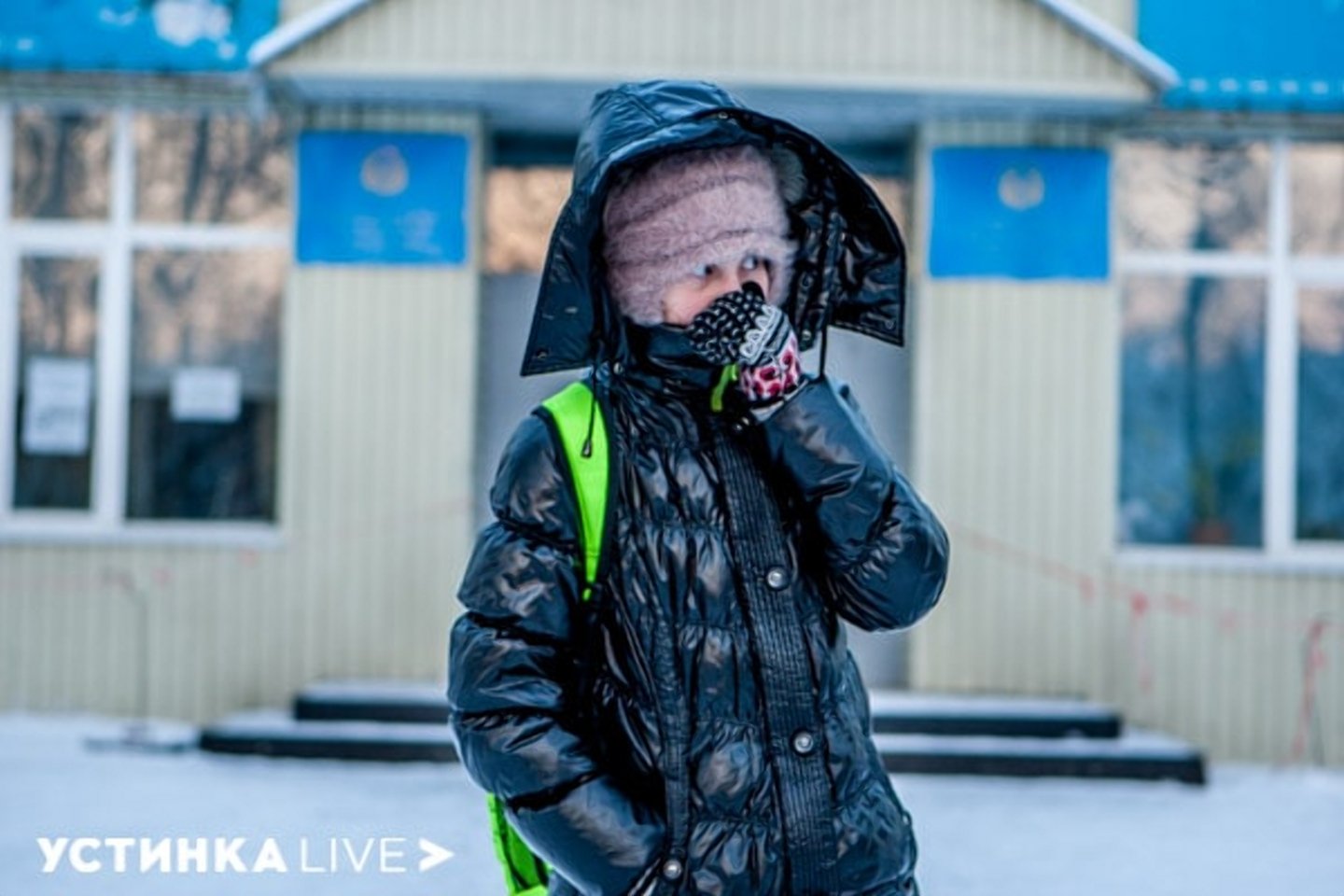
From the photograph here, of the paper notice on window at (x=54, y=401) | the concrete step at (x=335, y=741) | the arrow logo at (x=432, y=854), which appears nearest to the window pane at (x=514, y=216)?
the paper notice on window at (x=54, y=401)

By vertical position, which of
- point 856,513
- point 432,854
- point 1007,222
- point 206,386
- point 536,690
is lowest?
point 432,854

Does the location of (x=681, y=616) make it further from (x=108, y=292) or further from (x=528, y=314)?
(x=108, y=292)

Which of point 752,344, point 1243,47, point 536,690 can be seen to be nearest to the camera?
point 536,690

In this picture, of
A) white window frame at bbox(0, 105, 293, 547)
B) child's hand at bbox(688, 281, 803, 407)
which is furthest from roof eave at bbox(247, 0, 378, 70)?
child's hand at bbox(688, 281, 803, 407)

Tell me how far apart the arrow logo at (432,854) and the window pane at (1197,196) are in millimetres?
5008

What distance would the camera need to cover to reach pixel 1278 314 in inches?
338

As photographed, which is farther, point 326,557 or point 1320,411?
point 1320,411

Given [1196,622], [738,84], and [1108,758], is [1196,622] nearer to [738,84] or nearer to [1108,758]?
[1108,758]

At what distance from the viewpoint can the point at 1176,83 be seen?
7.89 metres

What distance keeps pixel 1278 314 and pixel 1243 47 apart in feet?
4.76

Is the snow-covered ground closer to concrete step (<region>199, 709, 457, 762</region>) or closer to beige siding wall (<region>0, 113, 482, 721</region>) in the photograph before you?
concrete step (<region>199, 709, 457, 762</region>)

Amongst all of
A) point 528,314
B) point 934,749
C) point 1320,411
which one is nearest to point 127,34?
point 528,314

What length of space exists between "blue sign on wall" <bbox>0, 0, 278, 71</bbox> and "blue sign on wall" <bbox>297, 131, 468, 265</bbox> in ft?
2.20

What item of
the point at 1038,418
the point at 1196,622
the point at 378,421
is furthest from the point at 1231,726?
the point at 378,421
